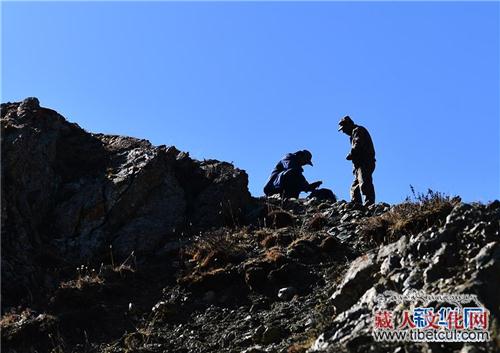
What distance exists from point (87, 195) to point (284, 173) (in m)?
6.21

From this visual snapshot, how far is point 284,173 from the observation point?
22078mm

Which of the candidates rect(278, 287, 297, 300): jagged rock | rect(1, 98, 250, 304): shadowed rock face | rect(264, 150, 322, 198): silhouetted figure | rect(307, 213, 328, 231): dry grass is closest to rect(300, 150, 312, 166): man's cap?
rect(264, 150, 322, 198): silhouetted figure

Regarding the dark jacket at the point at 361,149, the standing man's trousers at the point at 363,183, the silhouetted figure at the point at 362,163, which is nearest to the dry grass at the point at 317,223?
the standing man's trousers at the point at 363,183

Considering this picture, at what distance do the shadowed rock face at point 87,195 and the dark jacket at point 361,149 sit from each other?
115 inches

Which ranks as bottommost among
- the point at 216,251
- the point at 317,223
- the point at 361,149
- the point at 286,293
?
the point at 286,293

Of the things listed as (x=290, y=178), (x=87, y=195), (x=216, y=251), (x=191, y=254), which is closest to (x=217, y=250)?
(x=216, y=251)

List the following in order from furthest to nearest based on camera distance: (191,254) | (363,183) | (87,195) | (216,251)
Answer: (363,183) → (87,195) → (191,254) → (216,251)

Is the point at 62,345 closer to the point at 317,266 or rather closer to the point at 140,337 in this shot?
the point at 140,337

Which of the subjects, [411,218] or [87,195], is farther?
[87,195]

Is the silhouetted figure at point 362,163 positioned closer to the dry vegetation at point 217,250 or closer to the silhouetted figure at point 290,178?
the silhouetted figure at point 290,178

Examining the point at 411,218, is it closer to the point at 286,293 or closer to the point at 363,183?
the point at 286,293

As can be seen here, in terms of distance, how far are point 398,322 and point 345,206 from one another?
9224mm

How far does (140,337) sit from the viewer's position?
12.5 metres

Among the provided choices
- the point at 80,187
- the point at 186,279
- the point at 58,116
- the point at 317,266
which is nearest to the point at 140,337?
the point at 186,279
